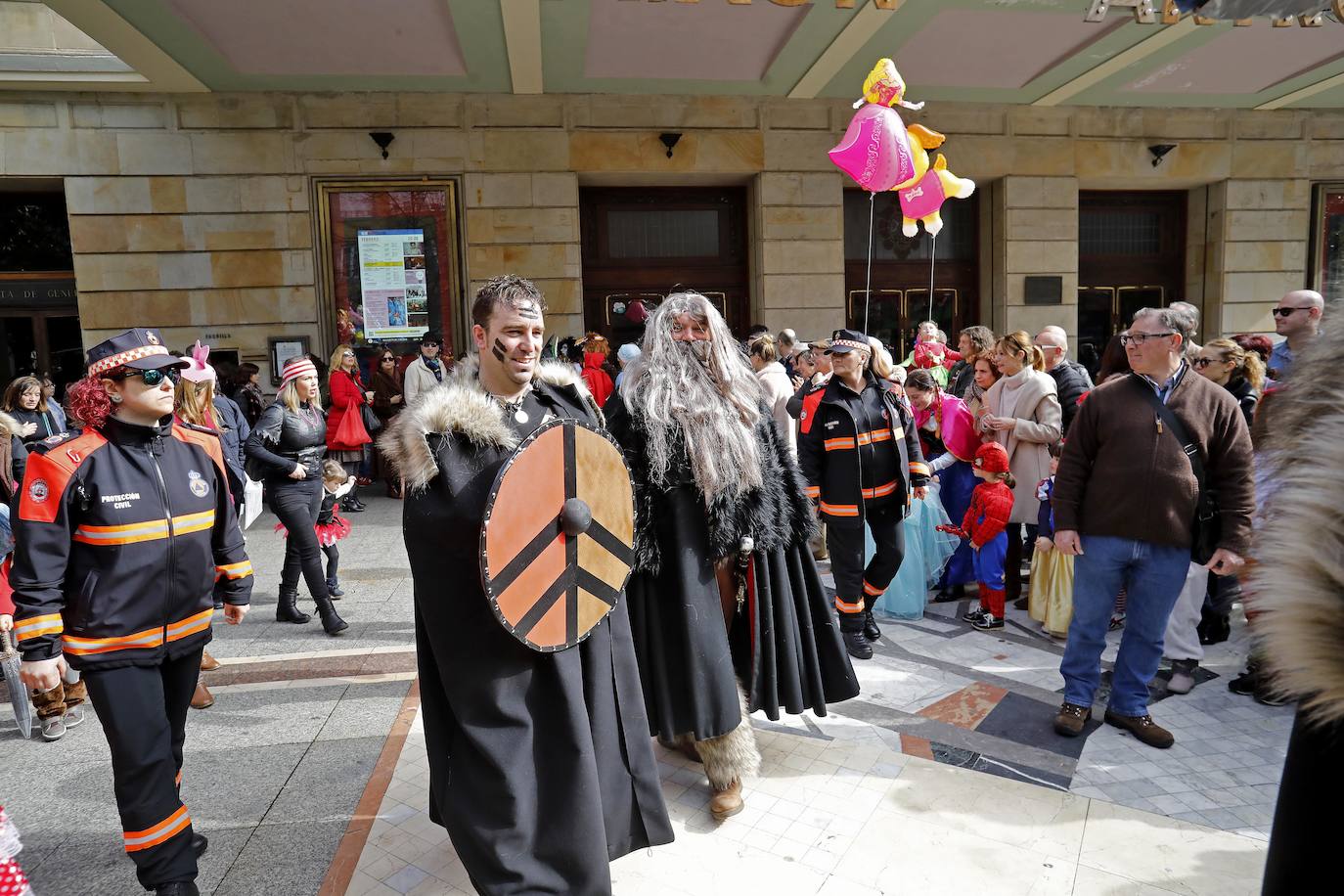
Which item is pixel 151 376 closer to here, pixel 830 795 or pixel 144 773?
pixel 144 773

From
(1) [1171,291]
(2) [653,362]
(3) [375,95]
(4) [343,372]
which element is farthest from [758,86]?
(2) [653,362]

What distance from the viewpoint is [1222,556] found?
11.7 feet

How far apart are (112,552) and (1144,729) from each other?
4304 mm

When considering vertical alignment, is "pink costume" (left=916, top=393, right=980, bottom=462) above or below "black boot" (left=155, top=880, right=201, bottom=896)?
above

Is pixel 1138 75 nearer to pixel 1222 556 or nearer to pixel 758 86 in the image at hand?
pixel 758 86

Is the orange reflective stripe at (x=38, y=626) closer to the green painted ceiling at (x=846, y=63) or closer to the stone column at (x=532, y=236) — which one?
the green painted ceiling at (x=846, y=63)

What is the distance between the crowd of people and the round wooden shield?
0.16 ft

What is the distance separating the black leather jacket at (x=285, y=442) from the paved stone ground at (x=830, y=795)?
1.35 metres

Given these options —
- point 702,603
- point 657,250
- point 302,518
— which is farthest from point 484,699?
point 657,250

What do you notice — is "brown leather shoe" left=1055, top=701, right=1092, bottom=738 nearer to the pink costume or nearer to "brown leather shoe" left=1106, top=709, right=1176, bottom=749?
"brown leather shoe" left=1106, top=709, right=1176, bottom=749

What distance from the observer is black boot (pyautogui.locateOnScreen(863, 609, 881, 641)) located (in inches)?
195

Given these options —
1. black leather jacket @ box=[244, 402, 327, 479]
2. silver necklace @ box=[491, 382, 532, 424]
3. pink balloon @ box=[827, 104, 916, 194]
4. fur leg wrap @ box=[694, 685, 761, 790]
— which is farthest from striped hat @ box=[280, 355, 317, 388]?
pink balloon @ box=[827, 104, 916, 194]

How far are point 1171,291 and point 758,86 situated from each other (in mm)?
8977

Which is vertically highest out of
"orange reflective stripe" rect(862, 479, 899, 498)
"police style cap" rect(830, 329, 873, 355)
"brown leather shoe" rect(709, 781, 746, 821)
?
"police style cap" rect(830, 329, 873, 355)
